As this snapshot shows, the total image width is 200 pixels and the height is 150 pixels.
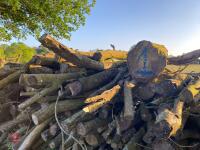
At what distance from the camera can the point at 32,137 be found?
5.32m

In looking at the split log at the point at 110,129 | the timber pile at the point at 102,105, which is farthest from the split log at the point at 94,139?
the split log at the point at 110,129

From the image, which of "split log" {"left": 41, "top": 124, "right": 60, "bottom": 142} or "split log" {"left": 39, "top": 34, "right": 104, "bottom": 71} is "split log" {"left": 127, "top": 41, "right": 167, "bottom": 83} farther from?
"split log" {"left": 41, "top": 124, "right": 60, "bottom": 142}

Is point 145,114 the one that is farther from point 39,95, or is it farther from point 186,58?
point 186,58

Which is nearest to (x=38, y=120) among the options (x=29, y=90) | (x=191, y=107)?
(x=29, y=90)

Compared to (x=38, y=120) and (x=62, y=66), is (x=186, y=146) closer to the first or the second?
(x=38, y=120)

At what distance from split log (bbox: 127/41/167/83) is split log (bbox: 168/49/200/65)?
A: 3.47ft

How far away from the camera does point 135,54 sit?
577cm

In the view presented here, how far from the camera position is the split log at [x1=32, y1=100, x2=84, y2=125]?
523cm

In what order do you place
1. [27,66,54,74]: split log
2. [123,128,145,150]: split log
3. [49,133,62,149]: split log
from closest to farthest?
1. [123,128,145,150]: split log
2. [49,133,62,149]: split log
3. [27,66,54,74]: split log

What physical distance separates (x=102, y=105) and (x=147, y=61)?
1.43 meters

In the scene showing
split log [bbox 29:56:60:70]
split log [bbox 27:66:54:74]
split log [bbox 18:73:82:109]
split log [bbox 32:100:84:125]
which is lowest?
split log [bbox 32:100:84:125]

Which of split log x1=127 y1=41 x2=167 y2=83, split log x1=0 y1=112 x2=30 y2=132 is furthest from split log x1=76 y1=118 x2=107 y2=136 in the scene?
split log x1=0 y1=112 x2=30 y2=132

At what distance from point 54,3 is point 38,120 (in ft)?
30.9

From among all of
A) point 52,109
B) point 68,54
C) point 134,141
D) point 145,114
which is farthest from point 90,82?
point 134,141
